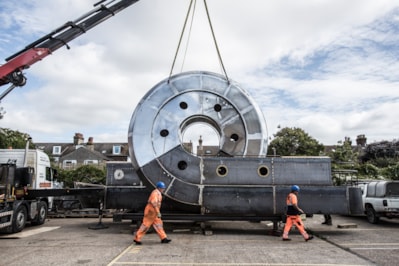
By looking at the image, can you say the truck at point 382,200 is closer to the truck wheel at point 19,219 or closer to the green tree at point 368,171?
the green tree at point 368,171

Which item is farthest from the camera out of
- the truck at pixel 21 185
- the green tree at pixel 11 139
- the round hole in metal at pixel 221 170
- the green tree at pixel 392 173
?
the green tree at pixel 11 139

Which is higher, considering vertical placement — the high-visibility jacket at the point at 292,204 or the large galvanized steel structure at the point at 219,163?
the large galvanized steel structure at the point at 219,163

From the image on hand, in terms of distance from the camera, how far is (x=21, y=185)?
12.8 m

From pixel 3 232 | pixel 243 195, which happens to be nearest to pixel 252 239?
pixel 243 195

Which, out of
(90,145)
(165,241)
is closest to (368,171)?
(165,241)

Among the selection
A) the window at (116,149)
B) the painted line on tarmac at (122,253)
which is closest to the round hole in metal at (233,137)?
the painted line on tarmac at (122,253)

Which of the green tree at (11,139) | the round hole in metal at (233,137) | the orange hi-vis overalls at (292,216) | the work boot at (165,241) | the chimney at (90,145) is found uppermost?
the chimney at (90,145)

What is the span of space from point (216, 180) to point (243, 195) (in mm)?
870

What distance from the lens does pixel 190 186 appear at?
406 inches

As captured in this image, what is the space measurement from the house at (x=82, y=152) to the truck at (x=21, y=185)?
29.1 meters

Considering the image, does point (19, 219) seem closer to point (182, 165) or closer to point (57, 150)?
point (182, 165)

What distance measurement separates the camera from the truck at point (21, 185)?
11328mm

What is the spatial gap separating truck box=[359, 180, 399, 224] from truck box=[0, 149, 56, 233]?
12715mm

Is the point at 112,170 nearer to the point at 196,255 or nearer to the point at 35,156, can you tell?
the point at 35,156
